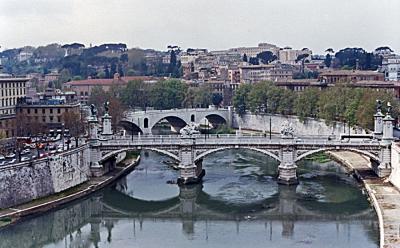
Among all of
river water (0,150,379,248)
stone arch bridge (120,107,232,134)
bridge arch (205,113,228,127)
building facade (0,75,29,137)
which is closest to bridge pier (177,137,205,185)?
river water (0,150,379,248)

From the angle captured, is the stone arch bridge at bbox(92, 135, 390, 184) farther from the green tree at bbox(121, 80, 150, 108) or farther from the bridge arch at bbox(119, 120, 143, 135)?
the green tree at bbox(121, 80, 150, 108)

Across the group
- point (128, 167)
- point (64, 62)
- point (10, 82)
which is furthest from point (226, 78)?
point (128, 167)

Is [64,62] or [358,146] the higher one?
[64,62]

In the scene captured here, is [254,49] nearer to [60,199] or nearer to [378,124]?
[378,124]

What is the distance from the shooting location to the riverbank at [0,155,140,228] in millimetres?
28031

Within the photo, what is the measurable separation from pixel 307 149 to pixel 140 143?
839 centimetres

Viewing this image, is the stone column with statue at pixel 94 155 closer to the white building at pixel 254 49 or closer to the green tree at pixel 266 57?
the green tree at pixel 266 57

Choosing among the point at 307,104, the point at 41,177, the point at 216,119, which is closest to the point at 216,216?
the point at 41,177

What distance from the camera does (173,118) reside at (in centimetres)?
6119

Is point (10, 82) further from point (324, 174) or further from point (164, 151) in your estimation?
point (324, 174)

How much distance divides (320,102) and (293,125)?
497cm

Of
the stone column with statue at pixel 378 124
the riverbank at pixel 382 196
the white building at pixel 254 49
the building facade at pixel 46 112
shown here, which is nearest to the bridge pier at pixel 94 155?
the building facade at pixel 46 112

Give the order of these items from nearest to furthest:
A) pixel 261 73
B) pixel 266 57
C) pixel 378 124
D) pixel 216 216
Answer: pixel 216 216
pixel 378 124
pixel 261 73
pixel 266 57

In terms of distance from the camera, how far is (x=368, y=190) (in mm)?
32469
